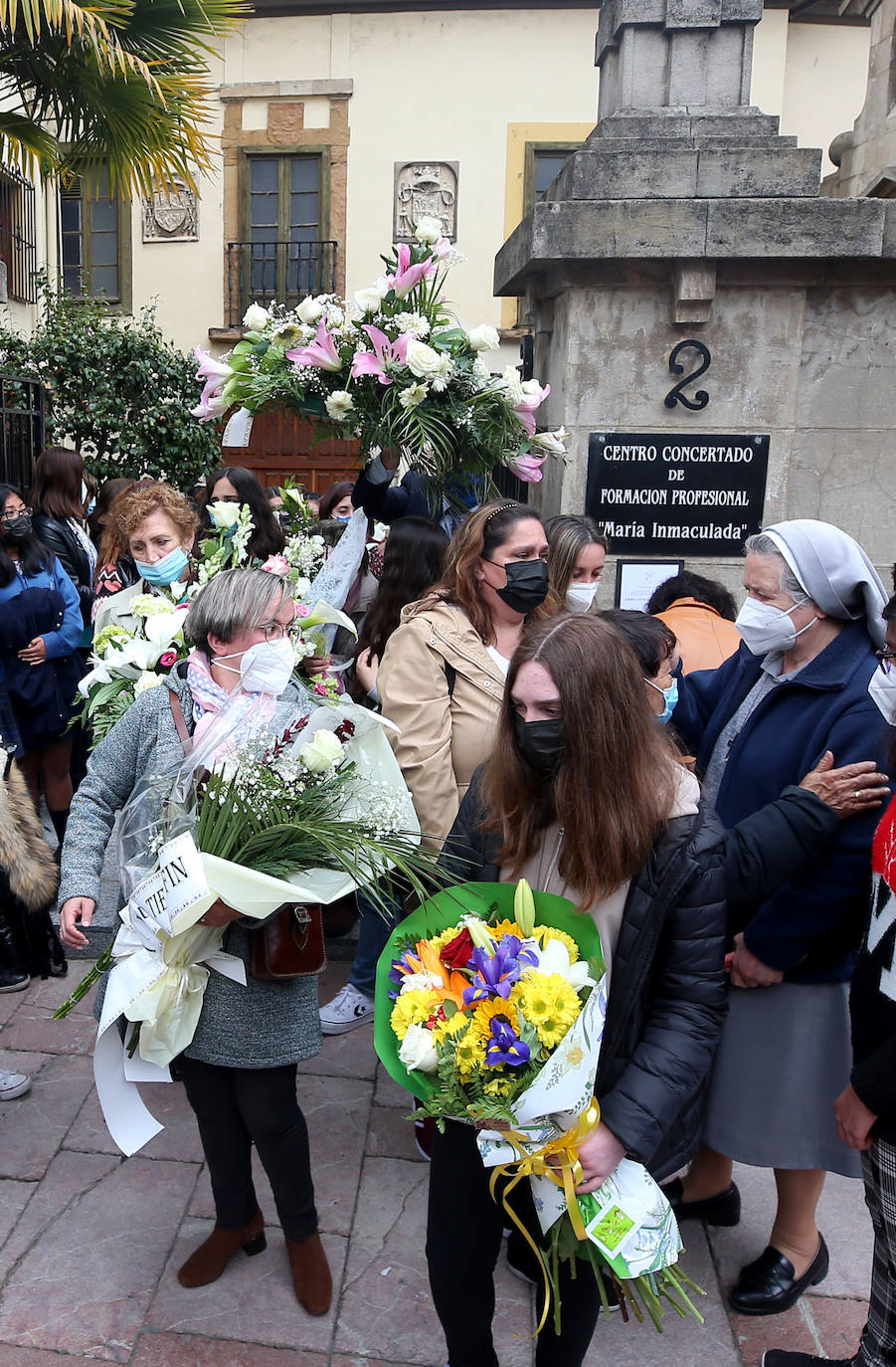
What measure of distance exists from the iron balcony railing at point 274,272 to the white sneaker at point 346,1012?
12.2 m

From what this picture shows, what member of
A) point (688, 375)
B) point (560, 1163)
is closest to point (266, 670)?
point (560, 1163)

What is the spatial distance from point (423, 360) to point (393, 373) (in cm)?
16

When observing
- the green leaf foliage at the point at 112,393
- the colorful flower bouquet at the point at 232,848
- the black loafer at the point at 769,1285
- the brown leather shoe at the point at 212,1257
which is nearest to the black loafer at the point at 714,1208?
the black loafer at the point at 769,1285

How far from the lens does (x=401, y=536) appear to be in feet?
11.9

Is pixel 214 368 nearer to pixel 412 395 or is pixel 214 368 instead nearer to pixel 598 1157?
pixel 412 395

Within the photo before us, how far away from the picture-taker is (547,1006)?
1.71 meters

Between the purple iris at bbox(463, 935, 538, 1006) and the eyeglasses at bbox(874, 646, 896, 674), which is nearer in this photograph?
the purple iris at bbox(463, 935, 538, 1006)

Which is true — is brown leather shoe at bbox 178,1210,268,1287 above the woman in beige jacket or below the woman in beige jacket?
below

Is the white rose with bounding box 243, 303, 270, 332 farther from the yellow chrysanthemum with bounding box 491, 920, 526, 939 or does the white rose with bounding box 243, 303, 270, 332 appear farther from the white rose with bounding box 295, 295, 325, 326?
the yellow chrysanthemum with bounding box 491, 920, 526, 939

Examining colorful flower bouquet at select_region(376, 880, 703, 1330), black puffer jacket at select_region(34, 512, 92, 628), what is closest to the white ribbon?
colorful flower bouquet at select_region(376, 880, 703, 1330)

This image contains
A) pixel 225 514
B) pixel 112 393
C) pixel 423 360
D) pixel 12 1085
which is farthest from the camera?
pixel 112 393

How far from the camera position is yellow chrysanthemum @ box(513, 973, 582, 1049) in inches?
67.1

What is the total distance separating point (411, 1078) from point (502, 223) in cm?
1378

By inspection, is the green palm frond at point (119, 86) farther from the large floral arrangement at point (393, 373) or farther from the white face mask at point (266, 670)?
the white face mask at point (266, 670)
